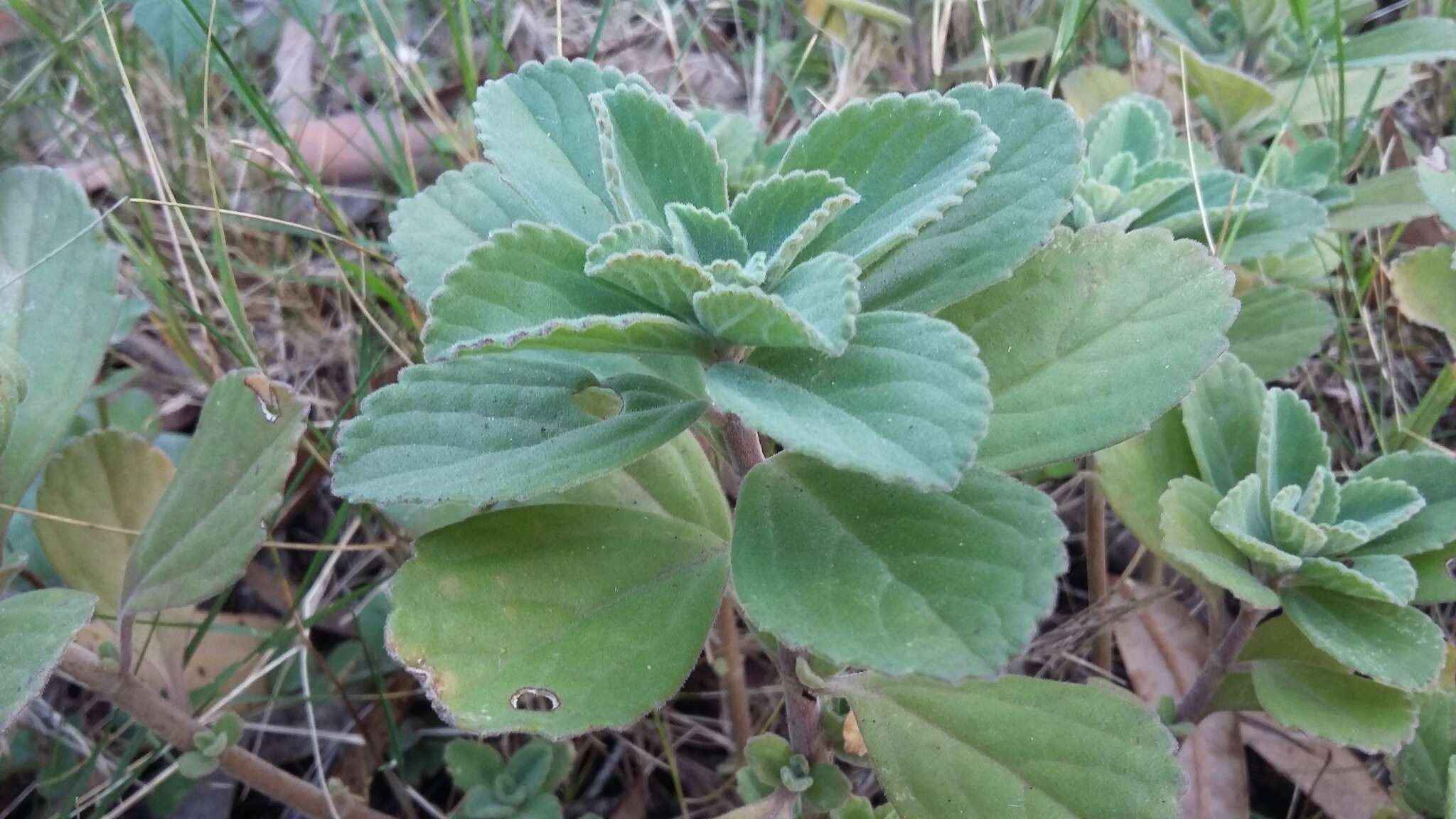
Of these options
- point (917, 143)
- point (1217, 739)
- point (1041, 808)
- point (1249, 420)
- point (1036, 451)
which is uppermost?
point (917, 143)

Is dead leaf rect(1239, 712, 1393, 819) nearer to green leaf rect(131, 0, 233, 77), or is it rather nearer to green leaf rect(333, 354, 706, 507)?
green leaf rect(333, 354, 706, 507)

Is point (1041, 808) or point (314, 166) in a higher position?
point (314, 166)

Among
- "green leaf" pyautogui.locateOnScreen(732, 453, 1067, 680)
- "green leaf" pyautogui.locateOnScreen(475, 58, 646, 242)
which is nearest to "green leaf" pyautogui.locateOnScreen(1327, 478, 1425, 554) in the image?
"green leaf" pyautogui.locateOnScreen(732, 453, 1067, 680)

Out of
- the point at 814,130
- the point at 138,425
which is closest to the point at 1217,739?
the point at 814,130

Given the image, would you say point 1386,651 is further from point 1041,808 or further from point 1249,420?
point 1041,808

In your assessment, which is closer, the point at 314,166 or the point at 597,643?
the point at 597,643

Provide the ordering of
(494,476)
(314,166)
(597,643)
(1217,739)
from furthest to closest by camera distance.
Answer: (314,166) < (1217,739) < (597,643) < (494,476)
